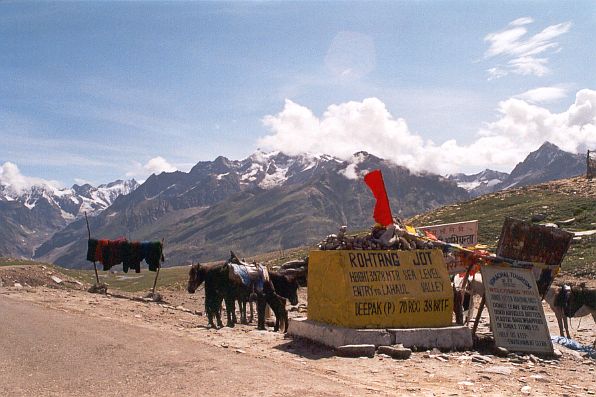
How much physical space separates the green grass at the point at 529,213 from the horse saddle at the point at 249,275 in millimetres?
23767

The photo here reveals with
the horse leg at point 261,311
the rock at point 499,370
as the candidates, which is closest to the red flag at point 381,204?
the rock at point 499,370

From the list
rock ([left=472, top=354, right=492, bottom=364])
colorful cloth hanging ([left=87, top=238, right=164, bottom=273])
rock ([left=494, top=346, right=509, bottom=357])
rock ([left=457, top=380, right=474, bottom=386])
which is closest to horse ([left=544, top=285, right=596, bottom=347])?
rock ([left=494, top=346, right=509, bottom=357])

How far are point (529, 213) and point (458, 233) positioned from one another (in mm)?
47039

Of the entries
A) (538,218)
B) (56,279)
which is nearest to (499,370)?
(56,279)

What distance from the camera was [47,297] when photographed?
2480 centimetres

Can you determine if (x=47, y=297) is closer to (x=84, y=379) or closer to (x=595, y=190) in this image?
(x=84, y=379)

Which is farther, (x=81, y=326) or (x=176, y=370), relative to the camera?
(x=81, y=326)

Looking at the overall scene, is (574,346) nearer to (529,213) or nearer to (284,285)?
(284,285)

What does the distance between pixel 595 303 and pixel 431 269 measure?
7784mm

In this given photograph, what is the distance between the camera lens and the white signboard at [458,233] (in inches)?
833

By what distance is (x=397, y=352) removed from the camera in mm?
12594

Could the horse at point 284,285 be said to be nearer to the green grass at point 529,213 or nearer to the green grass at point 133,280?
the green grass at point 529,213

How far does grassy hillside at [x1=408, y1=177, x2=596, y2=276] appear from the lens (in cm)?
3900

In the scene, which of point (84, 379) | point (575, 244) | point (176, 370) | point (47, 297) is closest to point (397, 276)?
point (176, 370)
